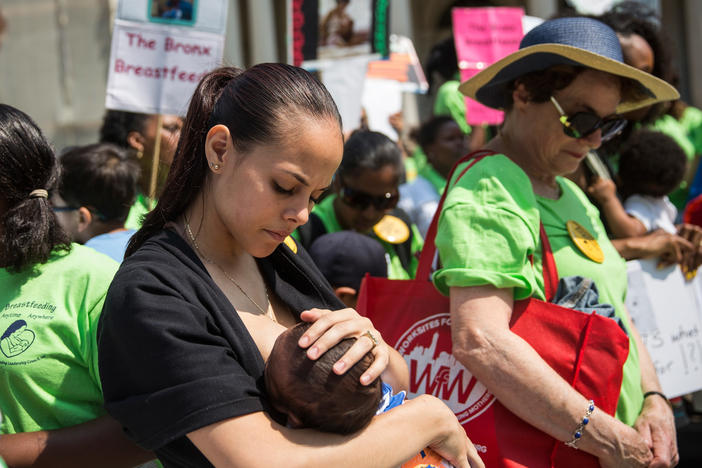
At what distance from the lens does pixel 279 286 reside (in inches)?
79.3

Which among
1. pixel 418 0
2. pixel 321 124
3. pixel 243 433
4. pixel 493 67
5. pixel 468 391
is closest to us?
pixel 243 433

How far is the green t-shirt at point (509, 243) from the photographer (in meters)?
2.31

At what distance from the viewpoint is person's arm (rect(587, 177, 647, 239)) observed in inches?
148

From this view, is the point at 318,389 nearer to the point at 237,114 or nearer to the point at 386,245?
the point at 237,114

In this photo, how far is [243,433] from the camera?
150 cm

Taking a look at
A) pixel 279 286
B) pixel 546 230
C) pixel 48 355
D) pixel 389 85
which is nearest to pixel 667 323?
pixel 546 230

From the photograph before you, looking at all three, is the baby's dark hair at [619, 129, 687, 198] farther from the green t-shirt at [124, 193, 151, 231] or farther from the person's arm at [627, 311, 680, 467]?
the green t-shirt at [124, 193, 151, 231]

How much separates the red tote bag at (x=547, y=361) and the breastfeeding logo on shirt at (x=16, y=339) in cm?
118

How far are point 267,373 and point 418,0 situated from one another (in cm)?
2114

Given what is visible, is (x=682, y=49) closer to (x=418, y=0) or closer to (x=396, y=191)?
(x=418, y=0)

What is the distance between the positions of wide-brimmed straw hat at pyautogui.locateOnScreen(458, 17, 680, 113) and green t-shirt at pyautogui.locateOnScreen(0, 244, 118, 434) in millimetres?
1580

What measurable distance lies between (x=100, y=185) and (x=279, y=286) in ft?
6.27

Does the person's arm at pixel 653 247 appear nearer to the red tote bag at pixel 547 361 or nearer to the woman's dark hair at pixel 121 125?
the red tote bag at pixel 547 361

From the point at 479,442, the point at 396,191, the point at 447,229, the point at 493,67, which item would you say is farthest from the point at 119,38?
the point at 479,442
